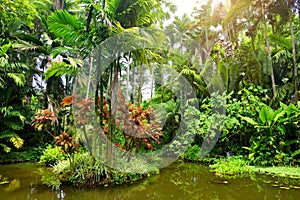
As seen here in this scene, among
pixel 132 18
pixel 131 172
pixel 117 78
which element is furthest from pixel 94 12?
pixel 131 172

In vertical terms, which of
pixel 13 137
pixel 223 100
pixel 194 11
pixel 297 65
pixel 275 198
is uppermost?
pixel 194 11

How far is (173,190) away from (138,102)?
428cm

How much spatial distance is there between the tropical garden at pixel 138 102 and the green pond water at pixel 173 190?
1.05ft

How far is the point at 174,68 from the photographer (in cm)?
1204

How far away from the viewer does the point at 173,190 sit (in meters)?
4.77

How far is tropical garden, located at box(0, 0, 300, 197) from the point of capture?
5410 millimetres

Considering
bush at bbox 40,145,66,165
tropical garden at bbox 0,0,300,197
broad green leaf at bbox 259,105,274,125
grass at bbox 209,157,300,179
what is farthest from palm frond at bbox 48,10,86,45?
broad green leaf at bbox 259,105,274,125

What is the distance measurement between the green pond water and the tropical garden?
12.5 inches

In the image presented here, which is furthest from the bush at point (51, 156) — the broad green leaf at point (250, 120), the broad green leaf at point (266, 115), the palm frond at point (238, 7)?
the palm frond at point (238, 7)

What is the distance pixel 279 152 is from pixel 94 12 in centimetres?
569

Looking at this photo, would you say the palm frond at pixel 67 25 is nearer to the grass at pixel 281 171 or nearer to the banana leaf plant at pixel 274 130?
the banana leaf plant at pixel 274 130

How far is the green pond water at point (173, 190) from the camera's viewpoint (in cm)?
433

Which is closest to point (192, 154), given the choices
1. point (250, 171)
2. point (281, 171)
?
point (250, 171)

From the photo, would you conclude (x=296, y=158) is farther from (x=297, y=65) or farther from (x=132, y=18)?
(x=132, y=18)
